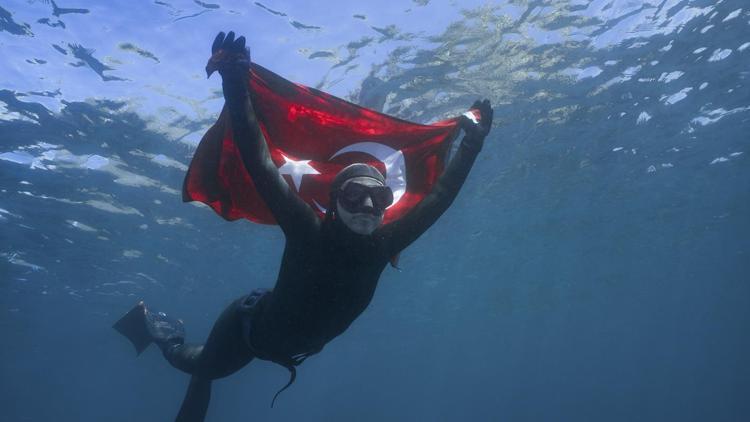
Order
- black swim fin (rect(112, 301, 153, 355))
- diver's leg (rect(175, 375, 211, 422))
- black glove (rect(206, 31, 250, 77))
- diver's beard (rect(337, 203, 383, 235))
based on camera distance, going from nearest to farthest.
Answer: black glove (rect(206, 31, 250, 77))
diver's beard (rect(337, 203, 383, 235))
diver's leg (rect(175, 375, 211, 422))
black swim fin (rect(112, 301, 153, 355))

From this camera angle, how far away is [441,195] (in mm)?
4207

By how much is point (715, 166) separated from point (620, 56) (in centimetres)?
1392

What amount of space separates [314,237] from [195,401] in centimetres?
345

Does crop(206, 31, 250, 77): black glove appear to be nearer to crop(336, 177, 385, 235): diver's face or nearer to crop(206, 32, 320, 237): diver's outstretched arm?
crop(206, 32, 320, 237): diver's outstretched arm

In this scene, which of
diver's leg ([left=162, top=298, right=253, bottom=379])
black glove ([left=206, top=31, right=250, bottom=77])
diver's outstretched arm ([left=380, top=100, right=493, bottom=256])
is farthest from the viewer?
diver's leg ([left=162, top=298, right=253, bottom=379])

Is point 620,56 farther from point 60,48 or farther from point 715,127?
point 60,48

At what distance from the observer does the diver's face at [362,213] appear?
3.60 m

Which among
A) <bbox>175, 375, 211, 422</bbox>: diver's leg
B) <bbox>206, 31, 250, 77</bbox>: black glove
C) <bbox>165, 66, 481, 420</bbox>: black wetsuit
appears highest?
<bbox>206, 31, 250, 77</bbox>: black glove

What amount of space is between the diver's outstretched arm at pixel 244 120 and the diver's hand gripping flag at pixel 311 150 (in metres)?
1.54

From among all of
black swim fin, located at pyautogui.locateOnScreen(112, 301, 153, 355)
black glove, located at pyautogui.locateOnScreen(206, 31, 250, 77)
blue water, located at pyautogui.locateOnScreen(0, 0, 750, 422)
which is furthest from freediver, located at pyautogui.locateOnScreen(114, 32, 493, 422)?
blue water, located at pyautogui.locateOnScreen(0, 0, 750, 422)

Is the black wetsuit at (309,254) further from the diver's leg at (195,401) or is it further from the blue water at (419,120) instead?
the blue water at (419,120)

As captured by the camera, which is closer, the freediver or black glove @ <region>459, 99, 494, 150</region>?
the freediver

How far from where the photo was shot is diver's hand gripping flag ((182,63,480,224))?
16.9ft

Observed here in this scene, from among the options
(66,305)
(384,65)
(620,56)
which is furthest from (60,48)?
(66,305)
